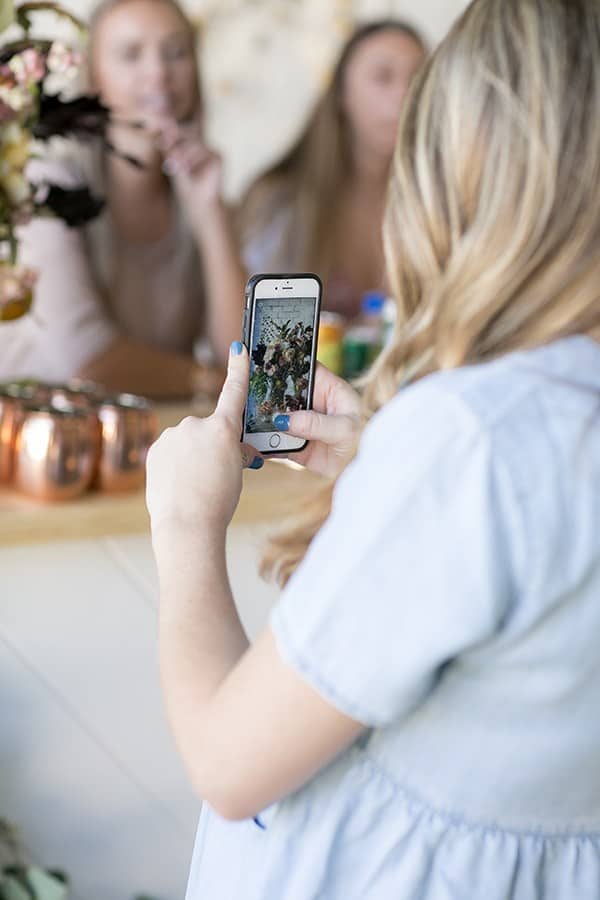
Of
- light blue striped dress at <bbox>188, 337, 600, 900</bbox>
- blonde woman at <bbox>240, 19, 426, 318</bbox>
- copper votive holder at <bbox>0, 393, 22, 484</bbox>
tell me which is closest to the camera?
light blue striped dress at <bbox>188, 337, 600, 900</bbox>

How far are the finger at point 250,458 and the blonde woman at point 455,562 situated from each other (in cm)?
9

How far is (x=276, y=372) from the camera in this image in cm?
82

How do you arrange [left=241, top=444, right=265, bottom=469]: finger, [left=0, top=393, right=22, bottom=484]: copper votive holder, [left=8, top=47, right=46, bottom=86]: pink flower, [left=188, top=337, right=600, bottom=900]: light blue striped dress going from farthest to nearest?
[left=0, top=393, right=22, bottom=484]: copper votive holder < [left=8, top=47, right=46, bottom=86]: pink flower < [left=241, top=444, right=265, bottom=469]: finger < [left=188, top=337, right=600, bottom=900]: light blue striped dress

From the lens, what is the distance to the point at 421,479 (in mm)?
540

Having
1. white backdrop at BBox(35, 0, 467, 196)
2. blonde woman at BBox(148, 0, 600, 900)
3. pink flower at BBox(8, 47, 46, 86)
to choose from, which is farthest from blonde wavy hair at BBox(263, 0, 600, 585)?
white backdrop at BBox(35, 0, 467, 196)

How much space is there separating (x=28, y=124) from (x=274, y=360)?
62cm

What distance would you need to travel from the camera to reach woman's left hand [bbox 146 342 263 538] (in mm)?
652

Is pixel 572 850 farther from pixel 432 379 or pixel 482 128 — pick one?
pixel 482 128

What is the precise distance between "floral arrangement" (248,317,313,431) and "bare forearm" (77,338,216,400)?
1112mm

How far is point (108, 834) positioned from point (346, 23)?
1416 millimetres

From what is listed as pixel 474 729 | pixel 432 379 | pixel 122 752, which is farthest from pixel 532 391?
pixel 122 752

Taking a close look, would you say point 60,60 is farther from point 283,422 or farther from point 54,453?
point 283,422

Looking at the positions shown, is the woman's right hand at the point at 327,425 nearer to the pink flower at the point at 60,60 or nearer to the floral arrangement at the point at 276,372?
the floral arrangement at the point at 276,372

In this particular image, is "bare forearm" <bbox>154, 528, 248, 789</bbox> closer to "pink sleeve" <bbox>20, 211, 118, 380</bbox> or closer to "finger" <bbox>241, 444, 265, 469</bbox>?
"finger" <bbox>241, 444, 265, 469</bbox>
